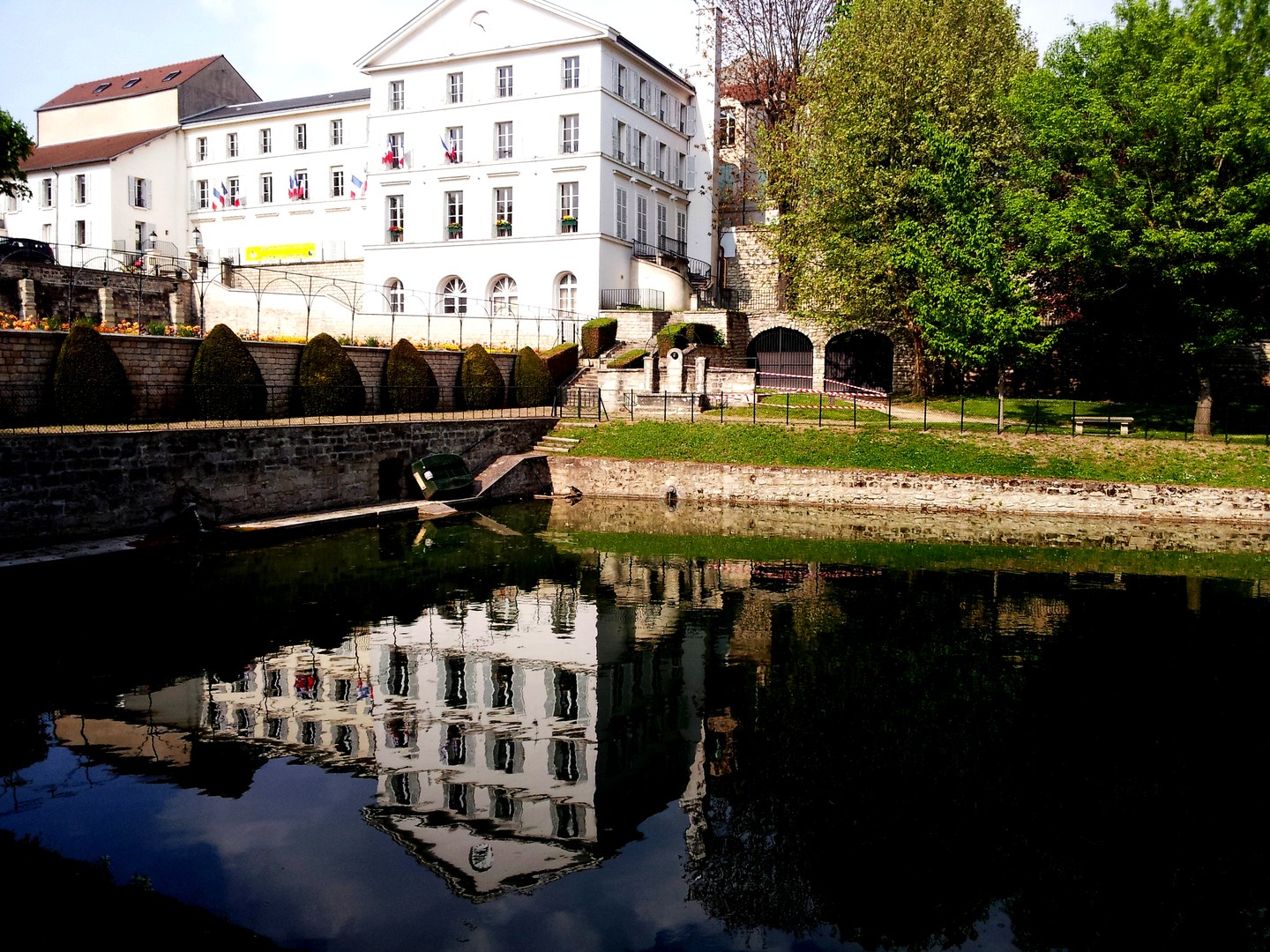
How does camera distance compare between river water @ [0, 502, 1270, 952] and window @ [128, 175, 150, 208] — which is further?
window @ [128, 175, 150, 208]

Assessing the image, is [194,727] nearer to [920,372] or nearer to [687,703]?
[687,703]

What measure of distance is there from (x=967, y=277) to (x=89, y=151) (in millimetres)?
44570

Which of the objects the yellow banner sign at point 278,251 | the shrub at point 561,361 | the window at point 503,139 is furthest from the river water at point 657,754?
the yellow banner sign at point 278,251

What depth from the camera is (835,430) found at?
29.1 m

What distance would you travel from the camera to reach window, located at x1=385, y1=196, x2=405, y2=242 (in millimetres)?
43812

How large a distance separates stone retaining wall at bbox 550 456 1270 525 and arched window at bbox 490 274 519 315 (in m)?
13.6

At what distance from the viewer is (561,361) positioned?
1409 inches

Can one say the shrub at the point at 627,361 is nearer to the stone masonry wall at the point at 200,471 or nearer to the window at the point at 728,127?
the stone masonry wall at the point at 200,471

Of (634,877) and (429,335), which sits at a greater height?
(429,335)

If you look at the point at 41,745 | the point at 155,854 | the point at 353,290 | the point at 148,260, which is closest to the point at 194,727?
the point at 41,745

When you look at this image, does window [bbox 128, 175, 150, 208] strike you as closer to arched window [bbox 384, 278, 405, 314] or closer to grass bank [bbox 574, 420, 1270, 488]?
arched window [bbox 384, 278, 405, 314]

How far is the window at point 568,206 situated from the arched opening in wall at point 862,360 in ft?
38.4

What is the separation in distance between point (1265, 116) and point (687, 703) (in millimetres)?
23573

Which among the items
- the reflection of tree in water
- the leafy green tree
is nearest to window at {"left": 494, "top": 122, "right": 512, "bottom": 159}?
the leafy green tree
